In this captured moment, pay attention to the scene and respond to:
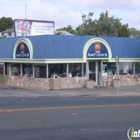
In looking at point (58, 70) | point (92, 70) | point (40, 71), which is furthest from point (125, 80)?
point (40, 71)

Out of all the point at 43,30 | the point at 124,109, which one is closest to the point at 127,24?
the point at 43,30

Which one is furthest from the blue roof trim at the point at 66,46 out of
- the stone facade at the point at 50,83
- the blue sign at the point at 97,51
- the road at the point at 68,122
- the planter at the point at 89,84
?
the road at the point at 68,122

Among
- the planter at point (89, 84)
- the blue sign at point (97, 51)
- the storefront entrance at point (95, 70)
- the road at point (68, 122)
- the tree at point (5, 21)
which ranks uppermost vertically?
the tree at point (5, 21)

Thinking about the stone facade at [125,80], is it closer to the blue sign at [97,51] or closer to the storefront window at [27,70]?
the blue sign at [97,51]

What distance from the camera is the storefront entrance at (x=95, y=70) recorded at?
3678cm

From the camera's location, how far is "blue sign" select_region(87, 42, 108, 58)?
116ft

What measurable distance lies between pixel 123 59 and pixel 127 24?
1727 inches

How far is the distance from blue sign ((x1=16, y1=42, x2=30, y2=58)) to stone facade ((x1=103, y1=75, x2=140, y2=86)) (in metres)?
7.53

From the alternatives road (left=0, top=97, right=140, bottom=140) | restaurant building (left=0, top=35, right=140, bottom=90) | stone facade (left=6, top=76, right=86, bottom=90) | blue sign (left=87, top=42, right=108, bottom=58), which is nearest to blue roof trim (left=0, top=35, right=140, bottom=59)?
restaurant building (left=0, top=35, right=140, bottom=90)

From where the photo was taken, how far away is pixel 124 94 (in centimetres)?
3011

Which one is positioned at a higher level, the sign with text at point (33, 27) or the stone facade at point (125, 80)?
the sign with text at point (33, 27)

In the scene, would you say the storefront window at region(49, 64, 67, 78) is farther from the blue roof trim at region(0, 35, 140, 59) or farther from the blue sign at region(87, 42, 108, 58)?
the blue sign at region(87, 42, 108, 58)

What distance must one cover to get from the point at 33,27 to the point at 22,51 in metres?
11.0

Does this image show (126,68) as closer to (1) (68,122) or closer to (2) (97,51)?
(2) (97,51)
